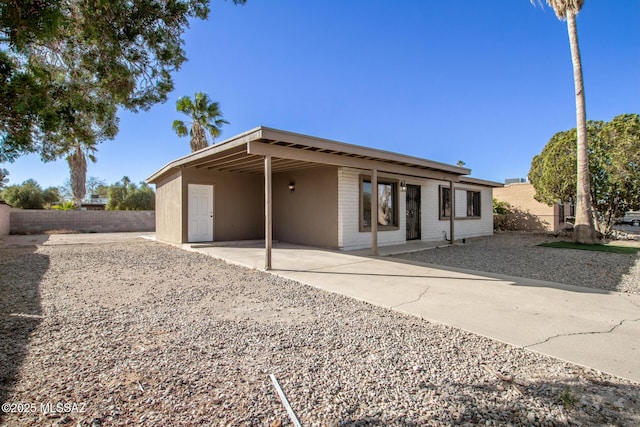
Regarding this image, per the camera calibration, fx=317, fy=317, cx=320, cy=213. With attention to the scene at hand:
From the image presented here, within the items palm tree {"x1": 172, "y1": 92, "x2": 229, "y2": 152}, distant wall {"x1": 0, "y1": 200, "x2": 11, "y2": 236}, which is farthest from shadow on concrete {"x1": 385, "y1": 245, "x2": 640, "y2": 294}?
distant wall {"x1": 0, "y1": 200, "x2": 11, "y2": 236}

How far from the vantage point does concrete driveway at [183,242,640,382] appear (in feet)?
9.28

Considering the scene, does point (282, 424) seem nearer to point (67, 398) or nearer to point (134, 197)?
point (67, 398)

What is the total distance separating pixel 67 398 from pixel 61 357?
737 mm

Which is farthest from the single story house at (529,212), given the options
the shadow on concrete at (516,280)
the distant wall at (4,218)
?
the distant wall at (4,218)

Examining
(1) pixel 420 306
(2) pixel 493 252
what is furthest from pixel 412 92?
(1) pixel 420 306

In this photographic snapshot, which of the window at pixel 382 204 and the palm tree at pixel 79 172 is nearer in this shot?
the window at pixel 382 204

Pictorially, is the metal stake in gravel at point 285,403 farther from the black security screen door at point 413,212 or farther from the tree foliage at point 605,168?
the tree foliage at point 605,168

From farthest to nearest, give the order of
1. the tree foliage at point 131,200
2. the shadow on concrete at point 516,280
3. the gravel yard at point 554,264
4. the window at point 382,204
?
1. the tree foliage at point 131,200
2. the window at point 382,204
3. the gravel yard at point 554,264
4. the shadow on concrete at point 516,280

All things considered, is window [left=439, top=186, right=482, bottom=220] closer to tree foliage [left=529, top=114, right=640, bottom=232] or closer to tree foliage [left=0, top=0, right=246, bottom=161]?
tree foliage [left=529, top=114, right=640, bottom=232]

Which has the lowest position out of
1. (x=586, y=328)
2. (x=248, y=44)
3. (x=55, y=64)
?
(x=586, y=328)

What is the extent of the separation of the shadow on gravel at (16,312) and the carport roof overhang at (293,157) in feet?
12.7

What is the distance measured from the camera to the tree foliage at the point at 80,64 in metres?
2.81

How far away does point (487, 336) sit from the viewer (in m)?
3.06

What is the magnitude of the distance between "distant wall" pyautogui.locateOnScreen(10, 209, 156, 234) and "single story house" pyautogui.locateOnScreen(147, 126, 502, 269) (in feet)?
30.7
